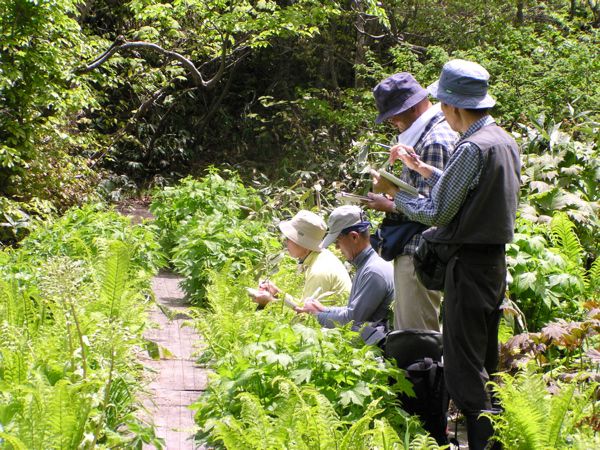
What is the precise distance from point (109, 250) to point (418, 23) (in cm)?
1362

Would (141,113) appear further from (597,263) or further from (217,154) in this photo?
(597,263)

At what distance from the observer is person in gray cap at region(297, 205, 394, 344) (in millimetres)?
4754

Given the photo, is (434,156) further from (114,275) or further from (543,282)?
(543,282)

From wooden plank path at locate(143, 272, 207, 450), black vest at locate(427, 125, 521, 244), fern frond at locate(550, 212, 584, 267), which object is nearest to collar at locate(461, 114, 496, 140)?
black vest at locate(427, 125, 521, 244)

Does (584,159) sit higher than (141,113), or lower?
higher

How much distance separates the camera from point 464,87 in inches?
155

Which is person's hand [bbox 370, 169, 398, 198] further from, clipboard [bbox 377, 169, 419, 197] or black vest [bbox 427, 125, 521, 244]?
black vest [bbox 427, 125, 521, 244]

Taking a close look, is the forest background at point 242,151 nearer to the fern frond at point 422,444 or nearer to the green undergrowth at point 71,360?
the green undergrowth at point 71,360

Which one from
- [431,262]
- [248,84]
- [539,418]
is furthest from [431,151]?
[248,84]

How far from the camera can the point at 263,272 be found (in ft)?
24.3

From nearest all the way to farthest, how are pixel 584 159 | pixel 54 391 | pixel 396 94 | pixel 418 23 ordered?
pixel 54 391
pixel 396 94
pixel 584 159
pixel 418 23

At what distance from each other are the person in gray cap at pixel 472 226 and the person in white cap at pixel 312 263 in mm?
1568

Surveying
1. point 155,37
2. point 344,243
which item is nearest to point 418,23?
point 155,37

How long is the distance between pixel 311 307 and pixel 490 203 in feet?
4.94
